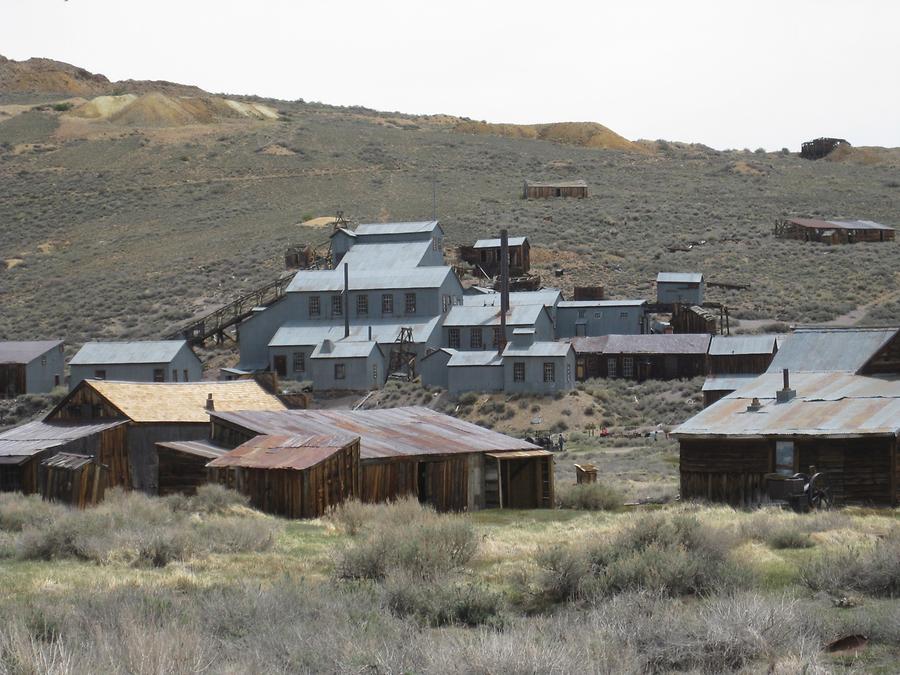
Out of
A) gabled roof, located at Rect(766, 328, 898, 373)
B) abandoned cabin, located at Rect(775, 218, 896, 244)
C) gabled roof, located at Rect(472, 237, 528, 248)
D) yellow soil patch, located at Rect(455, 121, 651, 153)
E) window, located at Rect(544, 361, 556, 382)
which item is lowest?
window, located at Rect(544, 361, 556, 382)

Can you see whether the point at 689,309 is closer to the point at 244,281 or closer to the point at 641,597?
the point at 244,281

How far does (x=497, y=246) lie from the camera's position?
74.0 m

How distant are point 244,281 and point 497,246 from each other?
15.7m

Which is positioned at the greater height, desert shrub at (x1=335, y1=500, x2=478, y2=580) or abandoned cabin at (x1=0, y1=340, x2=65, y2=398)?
desert shrub at (x1=335, y1=500, x2=478, y2=580)

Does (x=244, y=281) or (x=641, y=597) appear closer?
(x=641, y=597)

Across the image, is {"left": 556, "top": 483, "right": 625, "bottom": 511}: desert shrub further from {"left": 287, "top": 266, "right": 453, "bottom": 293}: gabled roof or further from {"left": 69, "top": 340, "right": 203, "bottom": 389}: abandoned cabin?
{"left": 287, "top": 266, "right": 453, "bottom": 293}: gabled roof

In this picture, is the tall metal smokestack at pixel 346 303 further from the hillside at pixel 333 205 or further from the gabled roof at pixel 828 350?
the gabled roof at pixel 828 350

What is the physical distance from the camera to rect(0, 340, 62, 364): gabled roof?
6006 centimetres

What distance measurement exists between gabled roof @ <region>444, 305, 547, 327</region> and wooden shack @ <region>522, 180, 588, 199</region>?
3556 centimetres

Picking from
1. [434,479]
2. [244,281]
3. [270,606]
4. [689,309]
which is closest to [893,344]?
[434,479]

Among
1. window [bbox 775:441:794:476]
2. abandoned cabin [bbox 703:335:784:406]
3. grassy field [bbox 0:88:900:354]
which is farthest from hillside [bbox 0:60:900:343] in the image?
window [bbox 775:441:794:476]

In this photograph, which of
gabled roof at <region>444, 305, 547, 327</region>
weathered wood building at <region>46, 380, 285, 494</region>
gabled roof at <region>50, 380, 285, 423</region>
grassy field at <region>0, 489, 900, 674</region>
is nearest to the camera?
grassy field at <region>0, 489, 900, 674</region>

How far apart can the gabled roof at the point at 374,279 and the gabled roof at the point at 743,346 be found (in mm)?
15064

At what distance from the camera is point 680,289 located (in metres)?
67.5
